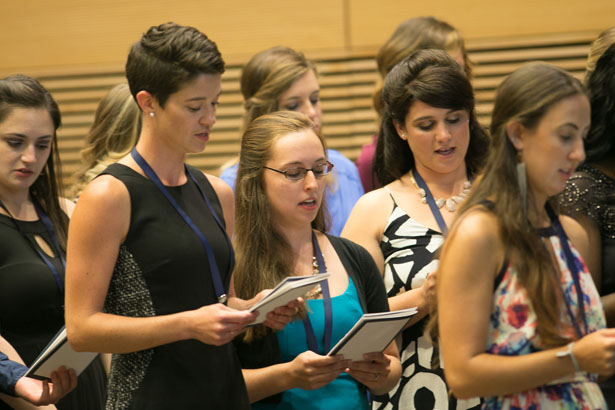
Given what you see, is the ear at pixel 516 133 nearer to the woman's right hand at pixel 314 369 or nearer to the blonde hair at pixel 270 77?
the woman's right hand at pixel 314 369

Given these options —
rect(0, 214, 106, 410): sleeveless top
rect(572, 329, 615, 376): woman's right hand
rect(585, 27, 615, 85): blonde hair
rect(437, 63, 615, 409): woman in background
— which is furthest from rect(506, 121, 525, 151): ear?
rect(0, 214, 106, 410): sleeveless top

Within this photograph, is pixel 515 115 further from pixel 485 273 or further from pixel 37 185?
pixel 37 185

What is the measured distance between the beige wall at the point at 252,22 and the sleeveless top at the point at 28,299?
2845mm

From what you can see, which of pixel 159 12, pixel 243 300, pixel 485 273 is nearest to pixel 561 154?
pixel 485 273

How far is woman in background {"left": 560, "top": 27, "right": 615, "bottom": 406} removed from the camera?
2.37m

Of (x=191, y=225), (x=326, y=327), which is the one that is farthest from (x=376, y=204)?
(x=191, y=225)

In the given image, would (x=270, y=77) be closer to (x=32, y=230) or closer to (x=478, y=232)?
(x=32, y=230)

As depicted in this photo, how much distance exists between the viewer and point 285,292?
6.00 feet

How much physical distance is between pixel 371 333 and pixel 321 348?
27 centimetres

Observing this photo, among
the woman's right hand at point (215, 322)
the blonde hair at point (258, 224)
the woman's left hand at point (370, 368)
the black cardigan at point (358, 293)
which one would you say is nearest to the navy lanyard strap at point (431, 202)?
the black cardigan at point (358, 293)

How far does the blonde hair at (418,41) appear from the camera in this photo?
11.1 feet

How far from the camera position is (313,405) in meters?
2.21

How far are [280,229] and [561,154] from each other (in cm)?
97

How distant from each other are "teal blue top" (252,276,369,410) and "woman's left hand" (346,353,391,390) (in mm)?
88
